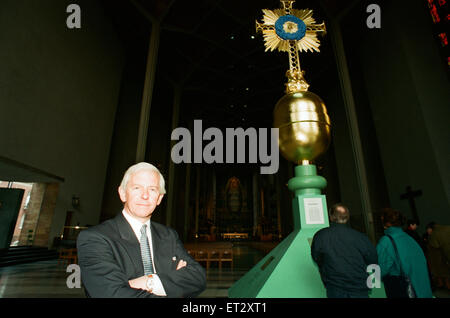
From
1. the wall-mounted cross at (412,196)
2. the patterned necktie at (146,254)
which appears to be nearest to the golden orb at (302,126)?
the patterned necktie at (146,254)

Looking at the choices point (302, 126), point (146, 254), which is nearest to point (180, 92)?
point (302, 126)

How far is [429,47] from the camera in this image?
5.43 metres

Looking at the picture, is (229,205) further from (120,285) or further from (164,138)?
(120,285)

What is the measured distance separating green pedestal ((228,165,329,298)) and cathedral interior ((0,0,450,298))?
137 centimetres

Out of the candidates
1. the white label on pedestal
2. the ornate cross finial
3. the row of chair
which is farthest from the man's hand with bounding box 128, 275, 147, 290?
the row of chair

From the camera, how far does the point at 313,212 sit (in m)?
1.27

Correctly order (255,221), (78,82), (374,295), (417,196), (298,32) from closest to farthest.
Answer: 1. (374,295)
2. (298,32)
3. (417,196)
4. (78,82)
5. (255,221)

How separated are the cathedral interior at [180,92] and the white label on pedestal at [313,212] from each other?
145 cm

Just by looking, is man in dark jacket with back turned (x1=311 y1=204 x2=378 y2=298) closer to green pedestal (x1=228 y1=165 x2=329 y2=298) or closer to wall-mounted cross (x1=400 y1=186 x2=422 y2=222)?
green pedestal (x1=228 y1=165 x2=329 y2=298)

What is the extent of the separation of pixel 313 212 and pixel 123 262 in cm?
104

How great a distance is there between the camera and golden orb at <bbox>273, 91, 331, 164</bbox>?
3.71ft

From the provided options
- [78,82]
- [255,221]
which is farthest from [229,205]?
[78,82]

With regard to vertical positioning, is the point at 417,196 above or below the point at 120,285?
above
